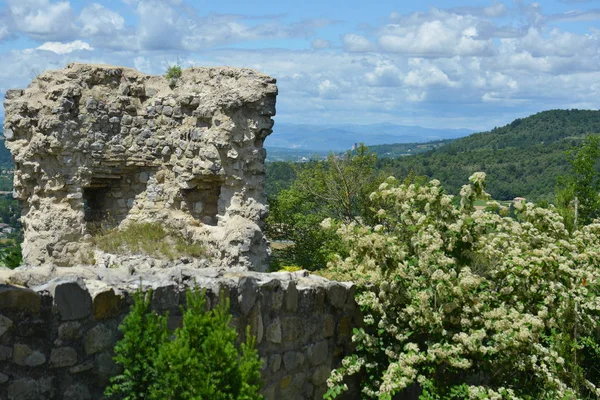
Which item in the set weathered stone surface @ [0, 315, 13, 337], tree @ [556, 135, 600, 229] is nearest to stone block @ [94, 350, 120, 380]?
weathered stone surface @ [0, 315, 13, 337]

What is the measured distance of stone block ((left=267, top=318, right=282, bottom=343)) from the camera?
18.8ft

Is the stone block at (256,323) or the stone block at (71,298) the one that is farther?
the stone block at (256,323)

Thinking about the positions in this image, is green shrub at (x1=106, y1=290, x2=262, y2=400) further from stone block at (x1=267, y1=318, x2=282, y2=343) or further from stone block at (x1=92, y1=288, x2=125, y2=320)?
stone block at (x1=267, y1=318, x2=282, y2=343)

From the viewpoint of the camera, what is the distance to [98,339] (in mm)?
4711

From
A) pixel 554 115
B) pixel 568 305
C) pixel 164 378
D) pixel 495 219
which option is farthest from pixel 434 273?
pixel 554 115

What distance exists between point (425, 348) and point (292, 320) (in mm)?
1434

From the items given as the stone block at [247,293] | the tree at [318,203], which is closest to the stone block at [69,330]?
the stone block at [247,293]

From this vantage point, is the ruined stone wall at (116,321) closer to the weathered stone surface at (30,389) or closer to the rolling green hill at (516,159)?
the weathered stone surface at (30,389)

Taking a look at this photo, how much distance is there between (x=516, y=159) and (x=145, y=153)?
217 feet

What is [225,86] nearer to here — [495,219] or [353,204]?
[495,219]

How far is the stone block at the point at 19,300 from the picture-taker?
4332 mm

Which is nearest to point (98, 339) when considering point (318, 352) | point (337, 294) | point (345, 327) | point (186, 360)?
point (186, 360)

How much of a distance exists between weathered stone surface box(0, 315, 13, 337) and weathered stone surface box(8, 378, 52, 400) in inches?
13.5

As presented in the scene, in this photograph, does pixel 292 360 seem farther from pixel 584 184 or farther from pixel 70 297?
pixel 584 184
